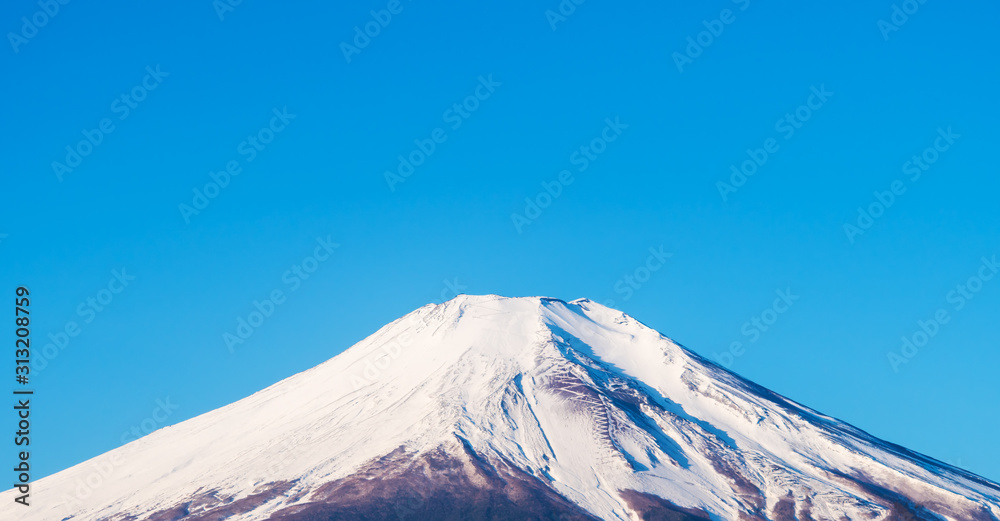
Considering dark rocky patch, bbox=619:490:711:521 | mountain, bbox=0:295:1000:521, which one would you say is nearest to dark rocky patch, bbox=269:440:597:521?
mountain, bbox=0:295:1000:521

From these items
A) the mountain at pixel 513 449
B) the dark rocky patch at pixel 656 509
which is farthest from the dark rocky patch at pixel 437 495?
the dark rocky patch at pixel 656 509

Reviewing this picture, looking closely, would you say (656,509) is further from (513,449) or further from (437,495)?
(437,495)

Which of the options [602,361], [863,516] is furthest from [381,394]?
[863,516]

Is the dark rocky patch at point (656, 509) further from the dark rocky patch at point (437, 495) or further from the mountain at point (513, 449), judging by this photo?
the dark rocky patch at point (437, 495)

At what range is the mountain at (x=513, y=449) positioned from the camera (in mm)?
125812

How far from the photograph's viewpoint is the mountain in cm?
12581

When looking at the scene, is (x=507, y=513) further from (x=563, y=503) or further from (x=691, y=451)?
(x=691, y=451)

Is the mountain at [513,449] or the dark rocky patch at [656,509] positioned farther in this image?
the mountain at [513,449]

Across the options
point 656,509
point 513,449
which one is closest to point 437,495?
point 513,449

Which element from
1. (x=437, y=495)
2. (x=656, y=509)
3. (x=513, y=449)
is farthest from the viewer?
(x=513, y=449)

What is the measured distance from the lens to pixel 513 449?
450ft

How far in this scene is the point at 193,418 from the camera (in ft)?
568

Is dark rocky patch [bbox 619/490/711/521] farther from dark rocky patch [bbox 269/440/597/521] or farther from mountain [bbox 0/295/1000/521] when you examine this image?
dark rocky patch [bbox 269/440/597/521]

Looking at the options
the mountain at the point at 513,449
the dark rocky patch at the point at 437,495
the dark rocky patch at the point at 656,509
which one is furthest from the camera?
the mountain at the point at 513,449
